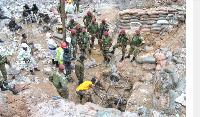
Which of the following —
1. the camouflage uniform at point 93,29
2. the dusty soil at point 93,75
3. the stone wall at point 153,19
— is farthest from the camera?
the stone wall at point 153,19

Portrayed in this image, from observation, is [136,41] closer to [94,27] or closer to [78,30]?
[94,27]

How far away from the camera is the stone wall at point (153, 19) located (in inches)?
318

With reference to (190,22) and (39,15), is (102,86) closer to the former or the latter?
(190,22)

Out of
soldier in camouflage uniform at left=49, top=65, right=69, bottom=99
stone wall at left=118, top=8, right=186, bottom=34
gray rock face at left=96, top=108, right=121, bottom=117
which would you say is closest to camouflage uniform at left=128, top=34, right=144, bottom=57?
stone wall at left=118, top=8, right=186, bottom=34

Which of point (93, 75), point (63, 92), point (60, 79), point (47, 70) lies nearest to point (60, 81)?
point (60, 79)

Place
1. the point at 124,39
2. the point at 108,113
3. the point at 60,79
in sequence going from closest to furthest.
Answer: the point at 108,113, the point at 60,79, the point at 124,39

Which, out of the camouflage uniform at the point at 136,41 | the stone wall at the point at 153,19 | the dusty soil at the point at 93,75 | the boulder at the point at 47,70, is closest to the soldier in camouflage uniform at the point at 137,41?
the camouflage uniform at the point at 136,41

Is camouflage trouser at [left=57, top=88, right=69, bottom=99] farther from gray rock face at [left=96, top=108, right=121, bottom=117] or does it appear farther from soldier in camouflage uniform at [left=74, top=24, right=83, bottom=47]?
soldier in camouflage uniform at [left=74, top=24, right=83, bottom=47]

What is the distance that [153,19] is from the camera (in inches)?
335

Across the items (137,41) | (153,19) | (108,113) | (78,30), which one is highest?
(153,19)

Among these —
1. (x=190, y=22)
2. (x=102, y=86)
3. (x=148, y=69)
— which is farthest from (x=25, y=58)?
(x=190, y=22)

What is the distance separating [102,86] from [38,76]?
235cm

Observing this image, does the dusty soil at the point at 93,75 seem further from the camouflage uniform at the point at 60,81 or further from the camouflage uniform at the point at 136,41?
the camouflage uniform at the point at 136,41

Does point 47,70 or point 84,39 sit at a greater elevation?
point 84,39
